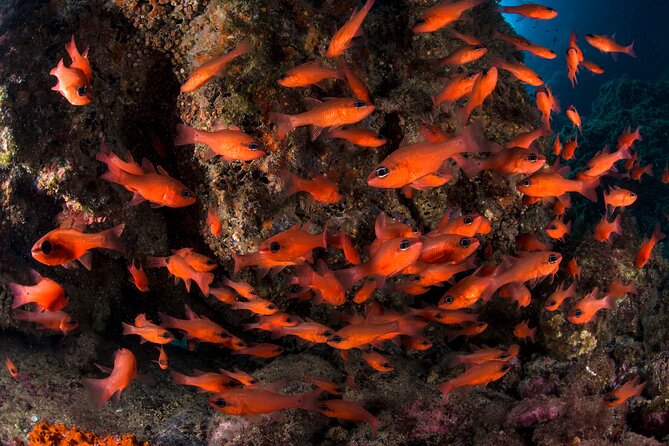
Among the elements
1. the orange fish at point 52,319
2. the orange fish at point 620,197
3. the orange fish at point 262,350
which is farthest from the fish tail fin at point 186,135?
the orange fish at point 620,197

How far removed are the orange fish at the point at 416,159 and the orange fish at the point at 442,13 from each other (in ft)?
5.33

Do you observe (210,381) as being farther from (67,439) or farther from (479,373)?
(479,373)

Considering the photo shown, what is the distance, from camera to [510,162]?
452 centimetres

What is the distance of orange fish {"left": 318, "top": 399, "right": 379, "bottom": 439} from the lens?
431 centimetres

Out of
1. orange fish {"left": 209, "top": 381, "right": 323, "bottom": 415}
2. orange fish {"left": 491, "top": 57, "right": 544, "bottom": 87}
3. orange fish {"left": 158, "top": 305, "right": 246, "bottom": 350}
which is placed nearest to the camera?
orange fish {"left": 209, "top": 381, "right": 323, "bottom": 415}

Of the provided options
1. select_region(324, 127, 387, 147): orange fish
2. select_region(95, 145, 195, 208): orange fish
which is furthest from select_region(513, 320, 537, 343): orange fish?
select_region(95, 145, 195, 208): orange fish

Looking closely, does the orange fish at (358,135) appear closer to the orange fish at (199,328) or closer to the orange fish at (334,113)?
the orange fish at (334,113)

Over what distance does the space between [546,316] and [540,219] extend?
1.42 metres

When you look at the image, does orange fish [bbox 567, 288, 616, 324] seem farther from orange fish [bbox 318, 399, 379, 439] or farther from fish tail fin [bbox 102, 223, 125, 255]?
fish tail fin [bbox 102, 223, 125, 255]

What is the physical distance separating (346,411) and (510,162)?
10.1 feet

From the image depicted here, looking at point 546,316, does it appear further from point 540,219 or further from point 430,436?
point 430,436

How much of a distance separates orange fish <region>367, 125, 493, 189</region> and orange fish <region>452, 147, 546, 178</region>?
29.0 inches

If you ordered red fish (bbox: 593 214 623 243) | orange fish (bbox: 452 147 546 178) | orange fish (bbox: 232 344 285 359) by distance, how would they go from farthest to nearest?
red fish (bbox: 593 214 623 243) → orange fish (bbox: 232 344 285 359) → orange fish (bbox: 452 147 546 178)

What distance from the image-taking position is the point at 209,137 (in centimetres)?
397
